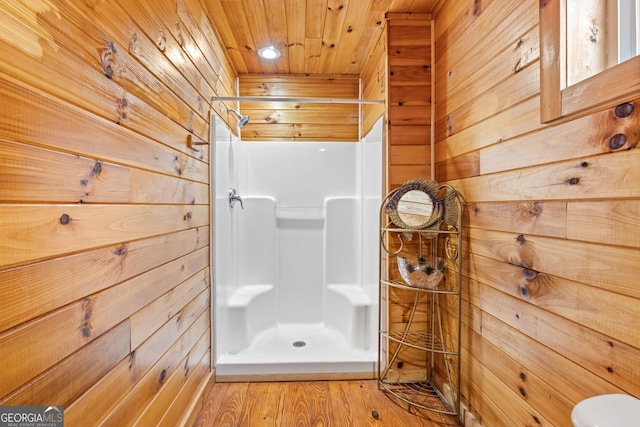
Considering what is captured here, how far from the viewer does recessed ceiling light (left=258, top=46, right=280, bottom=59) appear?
241 cm

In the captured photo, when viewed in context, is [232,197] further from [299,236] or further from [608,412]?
[608,412]

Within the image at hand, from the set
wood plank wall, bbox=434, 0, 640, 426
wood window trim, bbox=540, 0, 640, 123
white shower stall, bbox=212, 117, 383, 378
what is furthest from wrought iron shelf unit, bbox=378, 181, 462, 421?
wood window trim, bbox=540, 0, 640, 123

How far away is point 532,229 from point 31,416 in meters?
1.46

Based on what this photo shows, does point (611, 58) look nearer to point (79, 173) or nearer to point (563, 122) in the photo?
point (563, 122)

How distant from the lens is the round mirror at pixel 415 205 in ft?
5.32

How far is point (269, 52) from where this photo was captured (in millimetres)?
2459

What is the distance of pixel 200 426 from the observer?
5.16 ft

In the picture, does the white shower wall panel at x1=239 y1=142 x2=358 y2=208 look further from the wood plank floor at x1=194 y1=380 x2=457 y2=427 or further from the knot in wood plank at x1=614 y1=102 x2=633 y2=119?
the knot in wood plank at x1=614 y1=102 x2=633 y2=119

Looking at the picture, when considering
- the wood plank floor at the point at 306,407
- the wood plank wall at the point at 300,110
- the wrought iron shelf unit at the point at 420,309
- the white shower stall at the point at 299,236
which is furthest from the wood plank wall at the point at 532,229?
the wood plank wall at the point at 300,110

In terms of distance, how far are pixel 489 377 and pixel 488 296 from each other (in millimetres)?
348

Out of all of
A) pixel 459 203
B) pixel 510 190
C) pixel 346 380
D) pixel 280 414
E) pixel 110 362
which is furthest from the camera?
pixel 346 380

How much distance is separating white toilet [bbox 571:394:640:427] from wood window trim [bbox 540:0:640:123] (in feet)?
2.22

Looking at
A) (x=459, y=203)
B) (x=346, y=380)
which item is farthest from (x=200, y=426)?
(x=459, y=203)

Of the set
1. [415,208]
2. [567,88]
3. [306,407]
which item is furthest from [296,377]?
[567,88]
